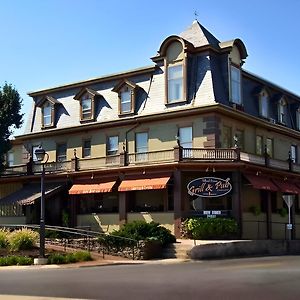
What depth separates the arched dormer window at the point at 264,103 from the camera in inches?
1521

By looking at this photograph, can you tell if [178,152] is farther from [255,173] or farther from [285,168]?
[285,168]

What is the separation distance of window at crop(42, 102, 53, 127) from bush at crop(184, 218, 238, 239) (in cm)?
1516

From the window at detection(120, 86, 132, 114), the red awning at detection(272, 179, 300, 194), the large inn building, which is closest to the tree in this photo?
the large inn building

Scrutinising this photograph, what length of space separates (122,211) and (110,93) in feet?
28.5

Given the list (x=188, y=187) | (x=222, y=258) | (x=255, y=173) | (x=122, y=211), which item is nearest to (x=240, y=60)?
(x=255, y=173)

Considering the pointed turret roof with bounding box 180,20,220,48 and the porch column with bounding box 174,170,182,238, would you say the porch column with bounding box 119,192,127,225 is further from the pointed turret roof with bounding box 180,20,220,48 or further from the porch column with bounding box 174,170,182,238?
the pointed turret roof with bounding box 180,20,220,48

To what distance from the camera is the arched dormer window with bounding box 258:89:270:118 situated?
38.6 metres

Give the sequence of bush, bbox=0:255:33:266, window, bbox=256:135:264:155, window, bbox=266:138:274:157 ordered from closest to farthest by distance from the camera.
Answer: bush, bbox=0:255:33:266 → window, bbox=256:135:264:155 → window, bbox=266:138:274:157

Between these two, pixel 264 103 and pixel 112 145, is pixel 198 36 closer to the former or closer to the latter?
pixel 264 103

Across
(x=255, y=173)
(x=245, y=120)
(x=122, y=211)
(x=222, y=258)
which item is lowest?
(x=222, y=258)

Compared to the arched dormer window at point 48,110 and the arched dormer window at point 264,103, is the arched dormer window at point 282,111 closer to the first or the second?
the arched dormer window at point 264,103

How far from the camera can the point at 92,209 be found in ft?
124

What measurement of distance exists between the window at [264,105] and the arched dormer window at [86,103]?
11.4 m

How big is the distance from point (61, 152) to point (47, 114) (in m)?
3.27
